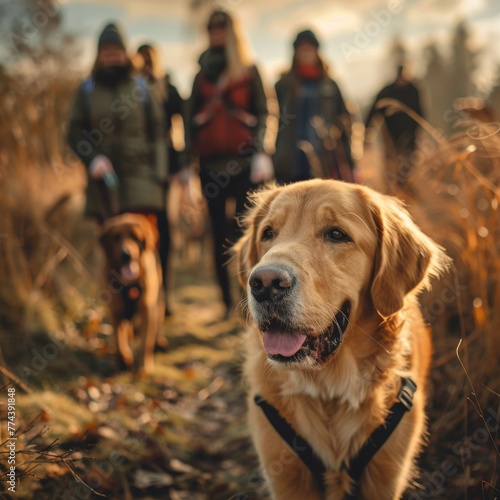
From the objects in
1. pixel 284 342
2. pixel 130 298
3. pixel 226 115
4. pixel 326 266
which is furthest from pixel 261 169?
pixel 284 342

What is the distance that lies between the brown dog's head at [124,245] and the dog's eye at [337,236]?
2611 mm

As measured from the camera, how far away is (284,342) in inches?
78.9

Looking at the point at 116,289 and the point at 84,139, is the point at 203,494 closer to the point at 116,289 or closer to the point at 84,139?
the point at 116,289

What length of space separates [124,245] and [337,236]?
8.84ft

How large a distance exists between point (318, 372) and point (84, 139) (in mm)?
3416

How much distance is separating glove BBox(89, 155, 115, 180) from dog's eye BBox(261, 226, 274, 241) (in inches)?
96.8

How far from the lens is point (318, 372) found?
2242 mm

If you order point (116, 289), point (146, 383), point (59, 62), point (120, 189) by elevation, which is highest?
point (59, 62)

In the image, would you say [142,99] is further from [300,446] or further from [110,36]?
[300,446]

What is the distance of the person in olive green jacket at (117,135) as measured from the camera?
14.9ft

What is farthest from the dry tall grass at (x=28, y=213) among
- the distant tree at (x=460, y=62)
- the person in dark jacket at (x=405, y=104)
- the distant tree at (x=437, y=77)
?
the distant tree at (x=437, y=77)

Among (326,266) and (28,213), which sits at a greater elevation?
(326,266)

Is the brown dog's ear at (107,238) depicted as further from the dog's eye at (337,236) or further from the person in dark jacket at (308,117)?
the dog's eye at (337,236)

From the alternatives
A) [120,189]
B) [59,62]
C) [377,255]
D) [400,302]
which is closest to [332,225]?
[377,255]
